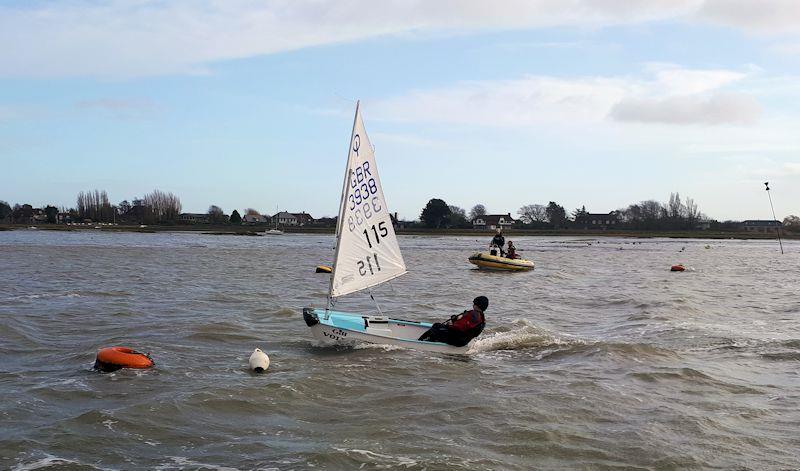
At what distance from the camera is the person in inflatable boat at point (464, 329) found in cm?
1580

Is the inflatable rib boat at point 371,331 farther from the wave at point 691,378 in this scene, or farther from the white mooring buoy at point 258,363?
the wave at point 691,378

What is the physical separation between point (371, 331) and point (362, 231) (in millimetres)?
2359

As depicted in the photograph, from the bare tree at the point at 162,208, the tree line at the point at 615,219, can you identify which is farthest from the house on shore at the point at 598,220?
the bare tree at the point at 162,208

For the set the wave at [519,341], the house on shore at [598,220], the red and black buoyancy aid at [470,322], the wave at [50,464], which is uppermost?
the house on shore at [598,220]

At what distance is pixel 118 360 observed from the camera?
13734 mm

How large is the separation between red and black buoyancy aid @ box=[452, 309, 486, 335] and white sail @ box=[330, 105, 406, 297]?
195 centimetres

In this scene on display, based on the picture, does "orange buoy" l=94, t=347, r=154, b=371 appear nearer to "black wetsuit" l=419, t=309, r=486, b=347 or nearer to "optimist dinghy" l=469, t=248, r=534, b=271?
"black wetsuit" l=419, t=309, r=486, b=347

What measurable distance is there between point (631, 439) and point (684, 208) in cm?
18231

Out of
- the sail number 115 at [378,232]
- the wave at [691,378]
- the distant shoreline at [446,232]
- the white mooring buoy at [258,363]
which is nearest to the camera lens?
the wave at [691,378]

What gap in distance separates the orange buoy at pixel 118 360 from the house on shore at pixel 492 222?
6510 inches

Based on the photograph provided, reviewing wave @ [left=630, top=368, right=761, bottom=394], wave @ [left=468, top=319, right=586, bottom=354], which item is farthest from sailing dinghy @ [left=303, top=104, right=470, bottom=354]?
wave @ [left=630, top=368, right=761, bottom=394]

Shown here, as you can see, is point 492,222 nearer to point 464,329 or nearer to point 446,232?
point 446,232

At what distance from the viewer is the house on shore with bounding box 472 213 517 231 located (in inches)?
7121

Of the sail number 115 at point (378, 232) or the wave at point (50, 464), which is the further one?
the sail number 115 at point (378, 232)
